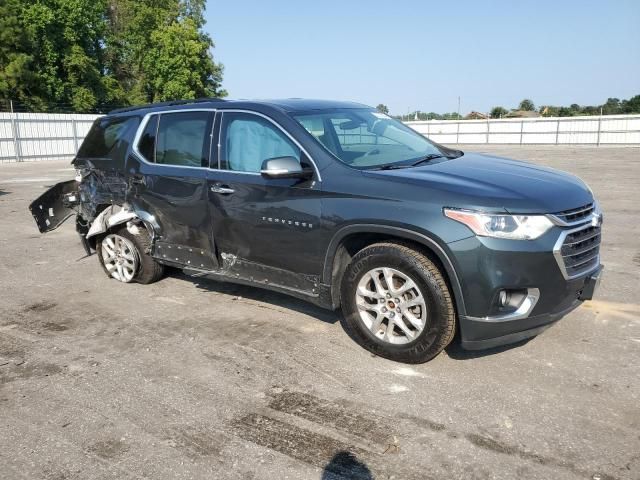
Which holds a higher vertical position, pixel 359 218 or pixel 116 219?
pixel 359 218

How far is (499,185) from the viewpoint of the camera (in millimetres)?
3684

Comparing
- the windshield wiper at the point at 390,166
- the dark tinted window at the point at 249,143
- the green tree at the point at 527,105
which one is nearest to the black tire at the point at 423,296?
the windshield wiper at the point at 390,166

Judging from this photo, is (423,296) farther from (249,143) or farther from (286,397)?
(249,143)

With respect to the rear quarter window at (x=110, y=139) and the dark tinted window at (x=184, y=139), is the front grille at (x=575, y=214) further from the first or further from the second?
the rear quarter window at (x=110, y=139)

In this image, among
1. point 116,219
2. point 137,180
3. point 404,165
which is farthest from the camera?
point 116,219

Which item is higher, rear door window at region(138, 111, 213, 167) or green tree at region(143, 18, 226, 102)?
green tree at region(143, 18, 226, 102)

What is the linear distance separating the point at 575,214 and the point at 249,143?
259 cm

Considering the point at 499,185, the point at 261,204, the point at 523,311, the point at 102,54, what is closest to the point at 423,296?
the point at 523,311

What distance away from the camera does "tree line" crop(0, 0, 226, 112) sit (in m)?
42.7

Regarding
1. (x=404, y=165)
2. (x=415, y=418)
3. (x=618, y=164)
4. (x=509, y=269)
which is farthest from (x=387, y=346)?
(x=618, y=164)

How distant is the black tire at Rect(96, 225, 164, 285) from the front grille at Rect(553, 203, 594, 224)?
3.82 meters

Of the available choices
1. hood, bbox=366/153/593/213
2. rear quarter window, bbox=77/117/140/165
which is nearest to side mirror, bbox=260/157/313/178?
hood, bbox=366/153/593/213

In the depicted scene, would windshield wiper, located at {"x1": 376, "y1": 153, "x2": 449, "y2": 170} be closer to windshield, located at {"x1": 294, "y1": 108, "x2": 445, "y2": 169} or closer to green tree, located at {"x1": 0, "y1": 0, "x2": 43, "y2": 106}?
windshield, located at {"x1": 294, "y1": 108, "x2": 445, "y2": 169}

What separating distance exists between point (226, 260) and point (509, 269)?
96.2 inches
